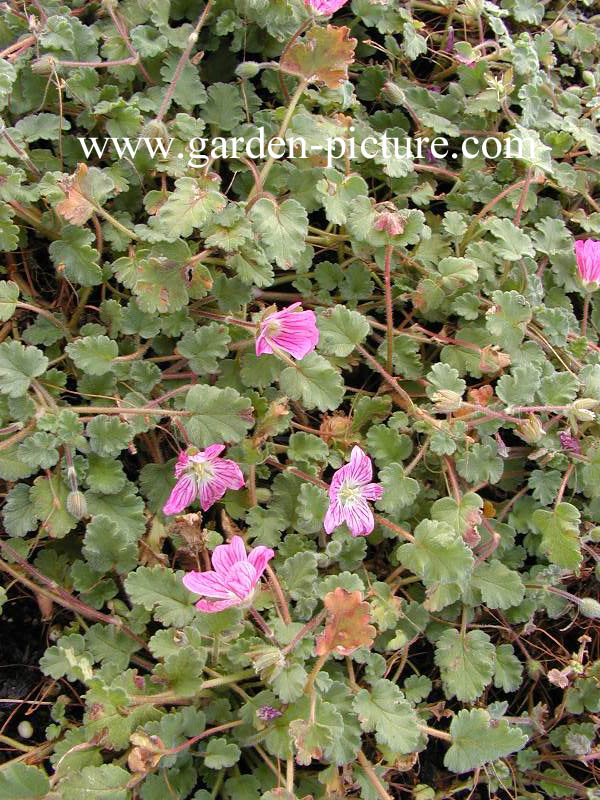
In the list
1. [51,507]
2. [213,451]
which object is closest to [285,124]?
[213,451]

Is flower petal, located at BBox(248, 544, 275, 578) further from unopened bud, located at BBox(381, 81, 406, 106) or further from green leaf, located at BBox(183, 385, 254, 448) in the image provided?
unopened bud, located at BBox(381, 81, 406, 106)

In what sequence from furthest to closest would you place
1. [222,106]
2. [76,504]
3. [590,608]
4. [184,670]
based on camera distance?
1. [222,106]
2. [590,608]
3. [76,504]
4. [184,670]

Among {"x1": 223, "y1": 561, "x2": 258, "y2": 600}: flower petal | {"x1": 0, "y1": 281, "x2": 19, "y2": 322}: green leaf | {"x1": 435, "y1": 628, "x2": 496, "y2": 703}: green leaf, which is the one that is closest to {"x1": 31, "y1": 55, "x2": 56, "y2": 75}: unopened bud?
{"x1": 0, "y1": 281, "x2": 19, "y2": 322}: green leaf

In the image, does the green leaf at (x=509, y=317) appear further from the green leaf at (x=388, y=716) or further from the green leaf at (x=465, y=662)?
the green leaf at (x=388, y=716)

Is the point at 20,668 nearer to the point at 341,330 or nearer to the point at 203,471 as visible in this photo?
the point at 203,471

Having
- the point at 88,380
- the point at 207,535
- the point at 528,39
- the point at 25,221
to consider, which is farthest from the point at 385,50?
the point at 207,535

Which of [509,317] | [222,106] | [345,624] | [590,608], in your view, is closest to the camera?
[345,624]

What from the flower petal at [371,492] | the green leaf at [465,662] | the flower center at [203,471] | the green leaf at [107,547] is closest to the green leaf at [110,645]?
the green leaf at [107,547]
